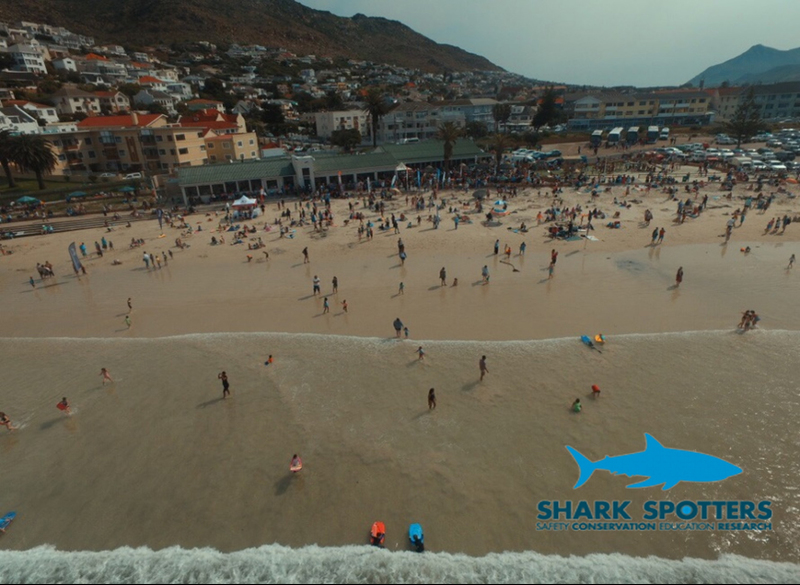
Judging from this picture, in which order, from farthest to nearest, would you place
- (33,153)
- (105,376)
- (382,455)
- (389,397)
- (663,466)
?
(33,153) < (105,376) < (389,397) < (382,455) < (663,466)

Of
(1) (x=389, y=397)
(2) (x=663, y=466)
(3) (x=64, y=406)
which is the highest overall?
(3) (x=64, y=406)

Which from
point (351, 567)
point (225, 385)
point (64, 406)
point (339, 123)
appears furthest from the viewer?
point (339, 123)

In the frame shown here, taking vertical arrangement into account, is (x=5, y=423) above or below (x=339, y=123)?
below

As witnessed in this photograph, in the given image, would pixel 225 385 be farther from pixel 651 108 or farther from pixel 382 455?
pixel 651 108

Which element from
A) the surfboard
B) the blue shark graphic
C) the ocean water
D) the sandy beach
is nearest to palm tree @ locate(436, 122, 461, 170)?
the sandy beach

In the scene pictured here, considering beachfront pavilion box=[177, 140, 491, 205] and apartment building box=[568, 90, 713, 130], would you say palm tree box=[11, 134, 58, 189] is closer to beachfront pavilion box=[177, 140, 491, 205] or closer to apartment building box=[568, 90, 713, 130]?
beachfront pavilion box=[177, 140, 491, 205]

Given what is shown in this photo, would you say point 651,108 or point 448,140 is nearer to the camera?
point 448,140

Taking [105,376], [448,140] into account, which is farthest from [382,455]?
[448,140]
